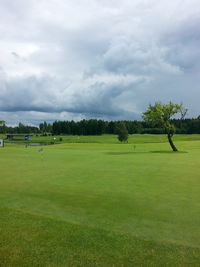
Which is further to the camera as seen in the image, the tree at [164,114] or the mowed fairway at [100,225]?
the tree at [164,114]

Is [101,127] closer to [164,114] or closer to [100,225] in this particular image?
[164,114]

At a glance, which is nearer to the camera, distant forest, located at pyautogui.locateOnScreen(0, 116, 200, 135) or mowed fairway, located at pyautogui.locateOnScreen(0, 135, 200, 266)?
mowed fairway, located at pyautogui.locateOnScreen(0, 135, 200, 266)

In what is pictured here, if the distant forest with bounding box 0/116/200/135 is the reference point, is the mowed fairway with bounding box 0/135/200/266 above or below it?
below

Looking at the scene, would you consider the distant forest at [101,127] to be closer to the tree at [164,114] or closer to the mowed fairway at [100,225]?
the tree at [164,114]

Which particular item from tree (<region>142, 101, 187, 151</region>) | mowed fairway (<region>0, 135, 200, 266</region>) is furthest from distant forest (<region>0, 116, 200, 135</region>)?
mowed fairway (<region>0, 135, 200, 266</region>)

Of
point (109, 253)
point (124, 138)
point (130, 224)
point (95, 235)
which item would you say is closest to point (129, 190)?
point (130, 224)

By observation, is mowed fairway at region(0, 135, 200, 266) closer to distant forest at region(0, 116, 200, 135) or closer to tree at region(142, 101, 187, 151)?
tree at region(142, 101, 187, 151)

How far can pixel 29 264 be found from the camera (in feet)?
10.9

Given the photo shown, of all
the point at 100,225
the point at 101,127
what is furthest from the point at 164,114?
the point at 101,127

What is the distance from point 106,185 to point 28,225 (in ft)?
14.0

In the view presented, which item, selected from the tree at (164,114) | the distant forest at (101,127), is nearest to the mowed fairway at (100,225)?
the tree at (164,114)

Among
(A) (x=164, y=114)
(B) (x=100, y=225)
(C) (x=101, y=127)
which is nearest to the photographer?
(B) (x=100, y=225)

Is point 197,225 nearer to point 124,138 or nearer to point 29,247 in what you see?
point 29,247

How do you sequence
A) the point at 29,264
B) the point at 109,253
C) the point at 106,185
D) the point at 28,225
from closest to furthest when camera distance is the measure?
the point at 29,264, the point at 109,253, the point at 28,225, the point at 106,185
